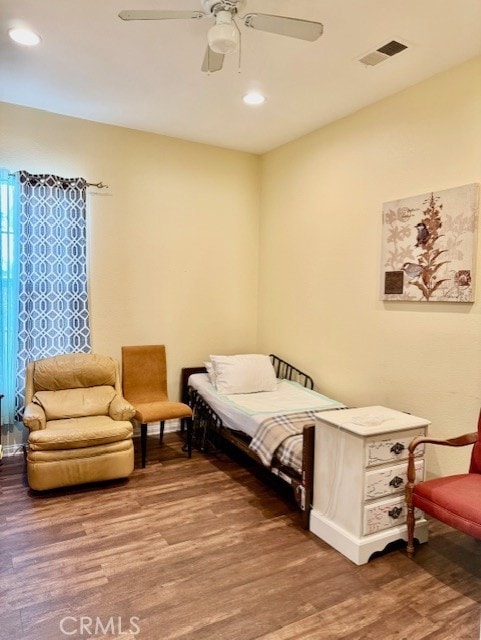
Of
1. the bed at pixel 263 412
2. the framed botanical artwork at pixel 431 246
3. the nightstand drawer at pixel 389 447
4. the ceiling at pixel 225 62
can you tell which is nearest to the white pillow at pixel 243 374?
the bed at pixel 263 412

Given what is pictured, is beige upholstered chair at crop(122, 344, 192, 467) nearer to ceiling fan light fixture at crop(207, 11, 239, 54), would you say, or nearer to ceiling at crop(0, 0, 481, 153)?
ceiling at crop(0, 0, 481, 153)

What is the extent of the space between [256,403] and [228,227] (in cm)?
209

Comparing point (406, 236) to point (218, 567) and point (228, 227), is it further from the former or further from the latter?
point (218, 567)

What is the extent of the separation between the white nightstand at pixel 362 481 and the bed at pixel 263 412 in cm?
12

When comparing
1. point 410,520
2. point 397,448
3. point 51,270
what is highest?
point 51,270

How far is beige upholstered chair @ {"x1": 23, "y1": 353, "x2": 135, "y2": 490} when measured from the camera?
3.15m

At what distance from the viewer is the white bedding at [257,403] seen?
345cm

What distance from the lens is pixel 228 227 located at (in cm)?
488

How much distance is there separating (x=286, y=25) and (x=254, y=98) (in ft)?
4.97

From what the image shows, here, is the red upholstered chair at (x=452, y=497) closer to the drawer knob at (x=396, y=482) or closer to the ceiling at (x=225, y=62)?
the drawer knob at (x=396, y=482)

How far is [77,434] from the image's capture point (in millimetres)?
3197

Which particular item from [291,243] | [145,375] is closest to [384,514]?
[145,375]

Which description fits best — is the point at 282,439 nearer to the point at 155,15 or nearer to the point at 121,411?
the point at 121,411

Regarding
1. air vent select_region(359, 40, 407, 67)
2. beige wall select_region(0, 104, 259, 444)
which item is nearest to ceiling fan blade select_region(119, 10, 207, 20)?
air vent select_region(359, 40, 407, 67)
